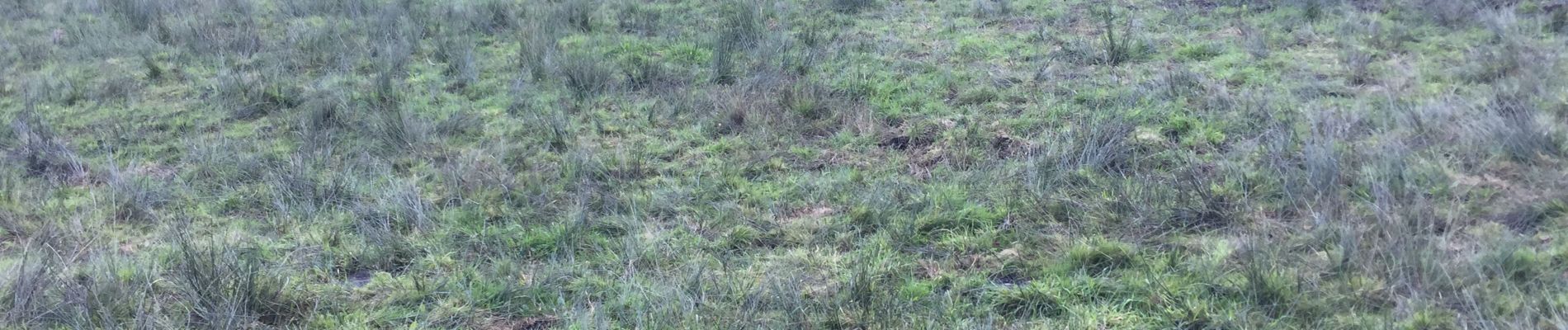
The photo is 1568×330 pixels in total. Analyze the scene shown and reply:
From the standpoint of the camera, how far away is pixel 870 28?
821cm

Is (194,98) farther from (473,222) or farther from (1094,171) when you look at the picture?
(1094,171)

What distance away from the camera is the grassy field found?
12.7ft

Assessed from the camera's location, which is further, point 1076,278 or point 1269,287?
point 1076,278

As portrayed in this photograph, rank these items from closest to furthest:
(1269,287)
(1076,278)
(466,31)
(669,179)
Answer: (1269,287) < (1076,278) < (669,179) < (466,31)

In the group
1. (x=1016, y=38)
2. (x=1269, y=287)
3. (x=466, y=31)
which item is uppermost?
(x=1269, y=287)

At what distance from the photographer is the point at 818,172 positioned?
546 cm

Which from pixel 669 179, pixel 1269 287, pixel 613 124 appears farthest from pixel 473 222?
pixel 1269 287

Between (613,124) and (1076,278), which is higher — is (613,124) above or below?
below

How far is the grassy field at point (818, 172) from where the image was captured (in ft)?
12.7

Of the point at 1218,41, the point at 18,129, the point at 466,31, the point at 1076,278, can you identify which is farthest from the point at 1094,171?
the point at 18,129

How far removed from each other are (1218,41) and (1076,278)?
12.6 feet

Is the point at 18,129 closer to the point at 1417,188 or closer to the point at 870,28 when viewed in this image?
the point at 870,28

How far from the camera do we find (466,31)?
28.9ft

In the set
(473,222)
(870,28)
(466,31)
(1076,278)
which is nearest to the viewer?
(1076,278)
